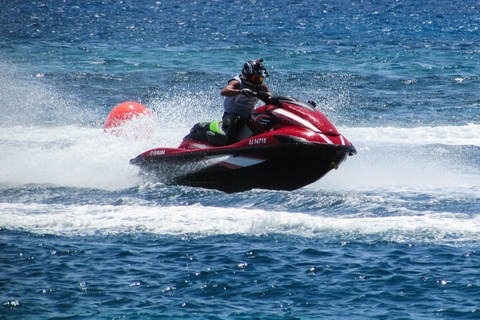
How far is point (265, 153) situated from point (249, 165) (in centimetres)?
30

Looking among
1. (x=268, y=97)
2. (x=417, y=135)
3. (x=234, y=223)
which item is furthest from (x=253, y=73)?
(x=417, y=135)

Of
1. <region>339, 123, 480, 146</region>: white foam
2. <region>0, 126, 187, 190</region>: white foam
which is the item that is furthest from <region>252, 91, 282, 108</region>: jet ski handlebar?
<region>339, 123, 480, 146</region>: white foam

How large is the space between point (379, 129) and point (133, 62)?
10.1 metres

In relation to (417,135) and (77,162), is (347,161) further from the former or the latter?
(77,162)

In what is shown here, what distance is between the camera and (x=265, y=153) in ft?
21.7

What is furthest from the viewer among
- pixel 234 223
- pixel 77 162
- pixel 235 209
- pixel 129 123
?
pixel 129 123

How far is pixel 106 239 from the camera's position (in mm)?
5297

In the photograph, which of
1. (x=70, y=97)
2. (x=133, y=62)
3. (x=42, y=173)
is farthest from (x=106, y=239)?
(x=133, y=62)

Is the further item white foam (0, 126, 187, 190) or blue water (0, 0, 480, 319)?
white foam (0, 126, 187, 190)

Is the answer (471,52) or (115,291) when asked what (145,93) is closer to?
(115,291)

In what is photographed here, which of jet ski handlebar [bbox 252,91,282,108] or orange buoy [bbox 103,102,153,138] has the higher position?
orange buoy [bbox 103,102,153,138]

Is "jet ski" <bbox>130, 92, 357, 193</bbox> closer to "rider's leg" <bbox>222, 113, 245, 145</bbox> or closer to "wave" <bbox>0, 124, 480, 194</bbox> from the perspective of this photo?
"rider's leg" <bbox>222, 113, 245, 145</bbox>

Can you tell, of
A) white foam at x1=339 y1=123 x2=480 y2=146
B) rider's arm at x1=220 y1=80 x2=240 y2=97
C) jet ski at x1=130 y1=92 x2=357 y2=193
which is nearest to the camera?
jet ski at x1=130 y1=92 x2=357 y2=193

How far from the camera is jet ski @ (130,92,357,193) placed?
6.47 m
